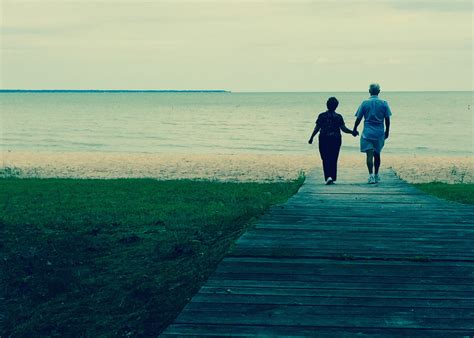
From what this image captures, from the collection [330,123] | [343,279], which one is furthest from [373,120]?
[343,279]

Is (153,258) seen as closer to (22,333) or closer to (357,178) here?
(22,333)

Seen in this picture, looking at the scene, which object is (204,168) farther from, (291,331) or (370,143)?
(291,331)

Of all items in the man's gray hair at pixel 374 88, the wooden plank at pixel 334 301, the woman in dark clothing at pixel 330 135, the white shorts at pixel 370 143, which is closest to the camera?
the wooden plank at pixel 334 301

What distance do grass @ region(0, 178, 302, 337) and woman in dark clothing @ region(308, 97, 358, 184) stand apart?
136cm

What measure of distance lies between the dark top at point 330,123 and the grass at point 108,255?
1800mm

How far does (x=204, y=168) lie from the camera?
25.0 meters

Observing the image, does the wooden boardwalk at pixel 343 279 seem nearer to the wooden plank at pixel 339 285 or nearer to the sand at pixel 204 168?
the wooden plank at pixel 339 285

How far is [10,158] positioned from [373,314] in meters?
29.2

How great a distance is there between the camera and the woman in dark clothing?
12.1 metres

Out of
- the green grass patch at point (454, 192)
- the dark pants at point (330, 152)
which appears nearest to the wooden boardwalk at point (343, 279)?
A: the dark pants at point (330, 152)

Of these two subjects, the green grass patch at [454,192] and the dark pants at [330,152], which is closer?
the dark pants at [330,152]

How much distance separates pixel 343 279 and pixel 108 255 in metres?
4.22

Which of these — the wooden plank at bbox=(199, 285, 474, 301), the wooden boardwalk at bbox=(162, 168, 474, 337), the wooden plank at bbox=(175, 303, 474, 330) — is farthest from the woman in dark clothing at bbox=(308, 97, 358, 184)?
the wooden plank at bbox=(175, 303, 474, 330)

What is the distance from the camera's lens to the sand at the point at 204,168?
21984 mm
